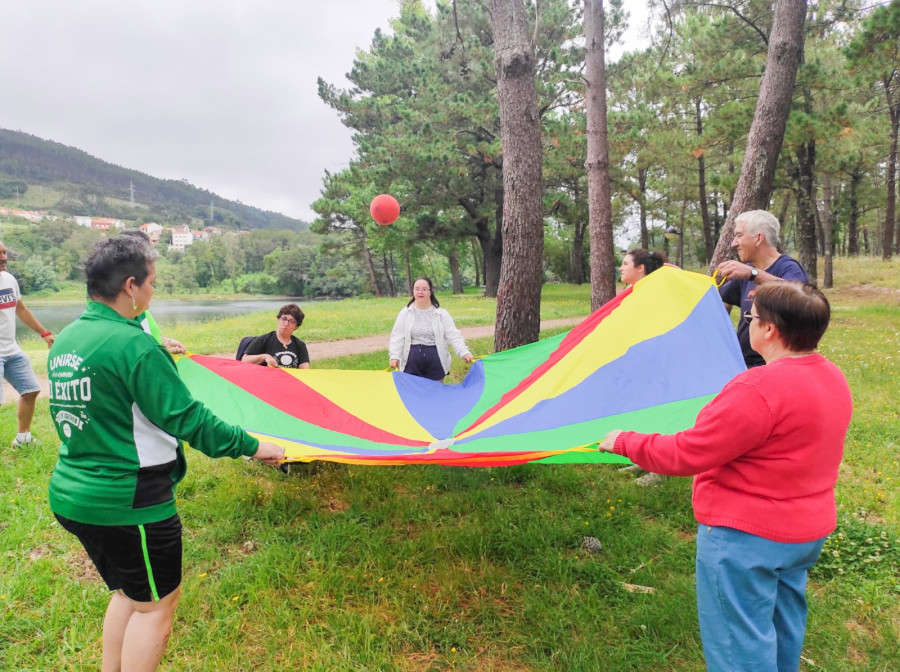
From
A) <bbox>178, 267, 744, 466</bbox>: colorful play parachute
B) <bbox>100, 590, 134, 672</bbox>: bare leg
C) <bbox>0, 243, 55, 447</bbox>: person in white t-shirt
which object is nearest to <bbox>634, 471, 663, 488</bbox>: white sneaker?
<bbox>178, 267, 744, 466</bbox>: colorful play parachute

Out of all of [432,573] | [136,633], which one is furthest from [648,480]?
[136,633]

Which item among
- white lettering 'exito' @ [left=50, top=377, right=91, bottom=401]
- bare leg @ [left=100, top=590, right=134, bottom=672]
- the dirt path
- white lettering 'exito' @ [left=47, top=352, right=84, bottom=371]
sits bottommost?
bare leg @ [left=100, top=590, right=134, bottom=672]

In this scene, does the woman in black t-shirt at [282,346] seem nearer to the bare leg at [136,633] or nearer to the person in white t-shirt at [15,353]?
Result: the person in white t-shirt at [15,353]

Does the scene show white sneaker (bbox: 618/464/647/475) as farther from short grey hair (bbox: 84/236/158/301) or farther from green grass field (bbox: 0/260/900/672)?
short grey hair (bbox: 84/236/158/301)

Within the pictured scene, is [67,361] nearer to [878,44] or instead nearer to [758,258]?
[758,258]

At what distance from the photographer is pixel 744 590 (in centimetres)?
134

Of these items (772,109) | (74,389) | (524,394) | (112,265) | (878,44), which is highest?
(878,44)

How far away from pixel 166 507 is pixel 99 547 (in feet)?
0.67

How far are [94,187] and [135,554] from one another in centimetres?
17087

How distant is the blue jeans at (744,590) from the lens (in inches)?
52.3

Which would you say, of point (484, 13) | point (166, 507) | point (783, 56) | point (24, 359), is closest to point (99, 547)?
point (166, 507)

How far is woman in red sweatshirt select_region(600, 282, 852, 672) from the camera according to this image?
4.20ft

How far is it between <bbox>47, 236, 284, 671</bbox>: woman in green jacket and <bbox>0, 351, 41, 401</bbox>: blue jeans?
118 inches

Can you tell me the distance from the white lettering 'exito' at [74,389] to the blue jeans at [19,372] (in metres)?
3.00
